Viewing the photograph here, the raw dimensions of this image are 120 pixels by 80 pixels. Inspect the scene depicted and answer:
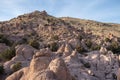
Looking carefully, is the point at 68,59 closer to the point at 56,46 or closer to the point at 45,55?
the point at 45,55

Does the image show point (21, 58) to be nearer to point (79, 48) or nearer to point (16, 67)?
point (16, 67)

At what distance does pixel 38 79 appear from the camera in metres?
22.6

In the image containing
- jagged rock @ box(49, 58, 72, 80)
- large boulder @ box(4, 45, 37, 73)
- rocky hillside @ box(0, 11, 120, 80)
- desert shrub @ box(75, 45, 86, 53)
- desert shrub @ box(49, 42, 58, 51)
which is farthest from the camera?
desert shrub @ box(75, 45, 86, 53)

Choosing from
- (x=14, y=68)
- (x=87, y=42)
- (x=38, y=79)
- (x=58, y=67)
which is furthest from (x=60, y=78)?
(x=87, y=42)

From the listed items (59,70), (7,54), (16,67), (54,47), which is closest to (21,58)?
(7,54)

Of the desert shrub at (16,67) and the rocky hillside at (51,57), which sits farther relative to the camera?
the desert shrub at (16,67)

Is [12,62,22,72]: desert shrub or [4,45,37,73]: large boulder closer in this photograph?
[12,62,22,72]: desert shrub

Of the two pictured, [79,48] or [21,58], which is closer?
[21,58]

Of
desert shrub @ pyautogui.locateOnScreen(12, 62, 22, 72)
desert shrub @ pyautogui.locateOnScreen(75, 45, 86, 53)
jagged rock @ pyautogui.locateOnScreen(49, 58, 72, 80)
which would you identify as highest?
jagged rock @ pyautogui.locateOnScreen(49, 58, 72, 80)

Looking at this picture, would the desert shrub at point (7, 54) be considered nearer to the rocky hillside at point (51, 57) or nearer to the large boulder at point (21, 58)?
the rocky hillside at point (51, 57)

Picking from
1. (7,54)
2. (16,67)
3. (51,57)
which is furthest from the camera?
(7,54)

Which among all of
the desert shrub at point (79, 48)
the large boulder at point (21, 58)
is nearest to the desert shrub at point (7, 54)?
the large boulder at point (21, 58)

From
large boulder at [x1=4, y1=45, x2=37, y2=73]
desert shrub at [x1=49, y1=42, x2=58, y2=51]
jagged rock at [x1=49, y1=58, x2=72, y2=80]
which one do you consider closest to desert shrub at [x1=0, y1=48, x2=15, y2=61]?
large boulder at [x1=4, y1=45, x2=37, y2=73]

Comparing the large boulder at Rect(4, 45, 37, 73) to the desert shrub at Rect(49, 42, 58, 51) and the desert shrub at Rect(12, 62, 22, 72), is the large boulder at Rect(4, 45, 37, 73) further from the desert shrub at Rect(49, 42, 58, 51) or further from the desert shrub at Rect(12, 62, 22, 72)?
the desert shrub at Rect(49, 42, 58, 51)
